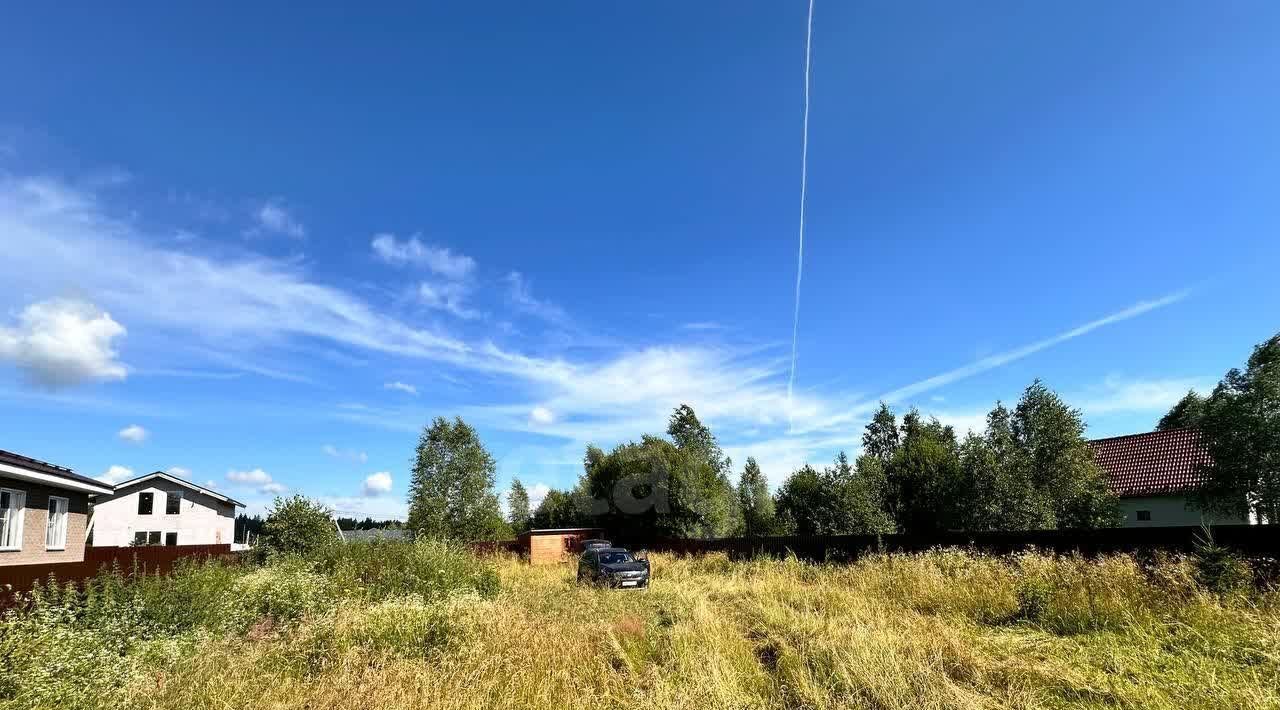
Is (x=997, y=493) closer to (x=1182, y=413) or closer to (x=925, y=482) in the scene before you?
(x=925, y=482)

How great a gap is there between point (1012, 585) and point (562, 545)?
2789 cm

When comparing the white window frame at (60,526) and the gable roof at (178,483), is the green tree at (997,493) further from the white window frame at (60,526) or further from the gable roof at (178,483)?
the gable roof at (178,483)

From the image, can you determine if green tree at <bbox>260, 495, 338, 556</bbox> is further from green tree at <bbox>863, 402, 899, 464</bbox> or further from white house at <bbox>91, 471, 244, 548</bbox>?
green tree at <bbox>863, 402, 899, 464</bbox>

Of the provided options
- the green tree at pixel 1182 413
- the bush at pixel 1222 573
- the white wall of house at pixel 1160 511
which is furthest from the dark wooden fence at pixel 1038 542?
the green tree at pixel 1182 413

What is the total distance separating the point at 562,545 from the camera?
1447 inches

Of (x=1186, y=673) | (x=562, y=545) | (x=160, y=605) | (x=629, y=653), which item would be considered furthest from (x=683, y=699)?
(x=562, y=545)

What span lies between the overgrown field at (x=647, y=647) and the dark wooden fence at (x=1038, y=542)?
2.13 m

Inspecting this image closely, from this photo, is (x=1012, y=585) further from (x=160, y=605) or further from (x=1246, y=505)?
(x=1246, y=505)

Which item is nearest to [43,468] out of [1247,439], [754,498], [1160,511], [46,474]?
[46,474]

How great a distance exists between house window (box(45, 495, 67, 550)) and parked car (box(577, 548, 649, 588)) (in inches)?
668

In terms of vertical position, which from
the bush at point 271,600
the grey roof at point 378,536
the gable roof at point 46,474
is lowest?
the bush at point 271,600

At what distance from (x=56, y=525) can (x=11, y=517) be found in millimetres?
3422

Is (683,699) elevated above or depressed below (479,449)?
below

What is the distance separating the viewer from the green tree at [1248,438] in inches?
787
